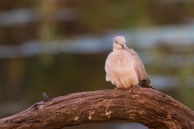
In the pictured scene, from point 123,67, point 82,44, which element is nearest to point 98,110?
point 123,67

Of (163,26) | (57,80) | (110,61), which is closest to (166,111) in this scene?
(110,61)

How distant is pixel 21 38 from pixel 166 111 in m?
6.73

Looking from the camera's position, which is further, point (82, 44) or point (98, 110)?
point (82, 44)

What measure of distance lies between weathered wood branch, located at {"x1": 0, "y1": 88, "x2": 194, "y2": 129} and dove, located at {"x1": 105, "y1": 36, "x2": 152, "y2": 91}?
5cm

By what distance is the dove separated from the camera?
296 cm

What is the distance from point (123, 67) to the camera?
2.96 meters

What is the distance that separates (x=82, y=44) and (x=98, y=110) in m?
6.30

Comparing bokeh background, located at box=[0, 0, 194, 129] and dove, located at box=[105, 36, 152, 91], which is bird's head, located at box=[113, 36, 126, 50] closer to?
dove, located at box=[105, 36, 152, 91]

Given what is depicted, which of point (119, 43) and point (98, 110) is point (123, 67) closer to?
point (119, 43)

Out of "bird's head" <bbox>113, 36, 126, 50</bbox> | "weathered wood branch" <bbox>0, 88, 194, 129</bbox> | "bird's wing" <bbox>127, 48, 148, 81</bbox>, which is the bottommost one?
"weathered wood branch" <bbox>0, 88, 194, 129</bbox>

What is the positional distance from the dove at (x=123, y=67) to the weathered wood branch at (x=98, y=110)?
2.0 inches

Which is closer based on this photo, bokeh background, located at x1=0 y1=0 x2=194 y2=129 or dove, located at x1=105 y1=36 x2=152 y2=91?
dove, located at x1=105 y1=36 x2=152 y2=91

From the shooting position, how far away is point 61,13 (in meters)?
10.3

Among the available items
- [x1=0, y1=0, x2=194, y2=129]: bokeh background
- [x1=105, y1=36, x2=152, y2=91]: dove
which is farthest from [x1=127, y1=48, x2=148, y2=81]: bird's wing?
[x1=0, y1=0, x2=194, y2=129]: bokeh background
